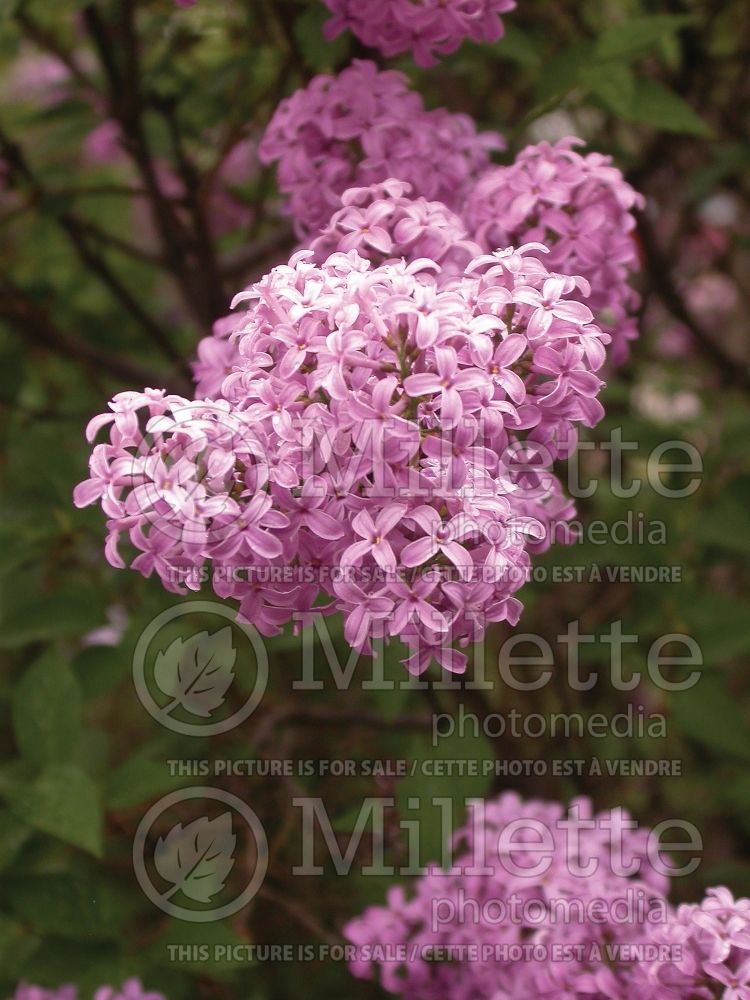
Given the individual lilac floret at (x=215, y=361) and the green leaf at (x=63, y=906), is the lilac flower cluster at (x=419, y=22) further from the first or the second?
the green leaf at (x=63, y=906)

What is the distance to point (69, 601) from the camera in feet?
6.06

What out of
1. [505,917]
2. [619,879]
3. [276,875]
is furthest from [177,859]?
[619,879]

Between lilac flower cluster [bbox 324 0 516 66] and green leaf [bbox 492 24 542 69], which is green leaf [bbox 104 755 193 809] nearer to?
lilac flower cluster [bbox 324 0 516 66]

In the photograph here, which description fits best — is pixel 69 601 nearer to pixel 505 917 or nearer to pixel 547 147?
pixel 505 917

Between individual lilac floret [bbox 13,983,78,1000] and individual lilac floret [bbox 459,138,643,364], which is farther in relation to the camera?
individual lilac floret [bbox 13,983,78,1000]

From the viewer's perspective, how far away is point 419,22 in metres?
1.50

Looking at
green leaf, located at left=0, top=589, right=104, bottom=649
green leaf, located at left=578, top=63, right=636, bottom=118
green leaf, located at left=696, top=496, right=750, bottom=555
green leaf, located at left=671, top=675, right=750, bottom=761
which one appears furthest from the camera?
green leaf, located at left=696, top=496, right=750, bottom=555

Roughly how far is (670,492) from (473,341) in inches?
52.5

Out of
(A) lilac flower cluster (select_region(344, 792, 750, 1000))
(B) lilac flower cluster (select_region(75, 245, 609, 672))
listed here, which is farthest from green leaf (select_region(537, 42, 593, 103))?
(A) lilac flower cluster (select_region(344, 792, 750, 1000))

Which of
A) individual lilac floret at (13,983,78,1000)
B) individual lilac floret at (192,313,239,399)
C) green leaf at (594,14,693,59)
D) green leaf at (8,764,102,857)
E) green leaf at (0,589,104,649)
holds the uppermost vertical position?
green leaf at (594,14,693,59)

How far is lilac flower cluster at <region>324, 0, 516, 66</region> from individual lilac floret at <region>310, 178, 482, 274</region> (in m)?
0.23

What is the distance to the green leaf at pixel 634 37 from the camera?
1.68 meters

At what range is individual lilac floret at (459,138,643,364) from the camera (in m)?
1.49

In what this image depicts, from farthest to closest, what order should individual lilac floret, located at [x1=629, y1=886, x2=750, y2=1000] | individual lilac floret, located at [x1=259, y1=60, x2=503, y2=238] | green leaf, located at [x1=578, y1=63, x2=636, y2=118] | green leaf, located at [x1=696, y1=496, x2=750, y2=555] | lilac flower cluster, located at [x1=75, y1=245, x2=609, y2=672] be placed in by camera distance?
1. green leaf, located at [x1=696, y1=496, x2=750, y2=555]
2. green leaf, located at [x1=578, y1=63, x2=636, y2=118]
3. individual lilac floret, located at [x1=259, y1=60, x2=503, y2=238]
4. individual lilac floret, located at [x1=629, y1=886, x2=750, y2=1000]
5. lilac flower cluster, located at [x1=75, y1=245, x2=609, y2=672]
